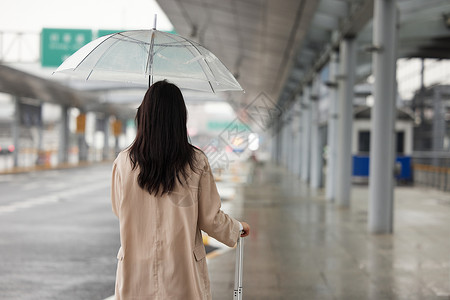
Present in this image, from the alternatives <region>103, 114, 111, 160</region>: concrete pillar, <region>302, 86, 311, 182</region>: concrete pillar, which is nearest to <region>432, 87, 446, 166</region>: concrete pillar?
<region>302, 86, 311, 182</region>: concrete pillar

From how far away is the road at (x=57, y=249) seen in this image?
548 centimetres

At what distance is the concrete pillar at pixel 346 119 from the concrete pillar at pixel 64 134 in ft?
94.4

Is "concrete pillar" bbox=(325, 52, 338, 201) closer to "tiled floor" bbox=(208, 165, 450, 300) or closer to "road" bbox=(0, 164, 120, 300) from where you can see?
"tiled floor" bbox=(208, 165, 450, 300)

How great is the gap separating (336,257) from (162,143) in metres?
5.23

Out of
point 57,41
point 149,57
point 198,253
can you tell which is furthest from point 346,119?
point 57,41

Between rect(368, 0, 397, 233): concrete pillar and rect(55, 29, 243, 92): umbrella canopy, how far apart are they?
655cm

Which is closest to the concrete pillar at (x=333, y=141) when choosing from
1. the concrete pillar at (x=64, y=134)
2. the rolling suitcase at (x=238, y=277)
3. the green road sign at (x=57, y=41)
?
the green road sign at (x=57, y=41)

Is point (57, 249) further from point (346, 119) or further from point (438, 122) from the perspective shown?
point (438, 122)

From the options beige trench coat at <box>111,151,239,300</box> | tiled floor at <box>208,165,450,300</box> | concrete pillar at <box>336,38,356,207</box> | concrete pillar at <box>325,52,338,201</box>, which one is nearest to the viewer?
beige trench coat at <box>111,151,239,300</box>

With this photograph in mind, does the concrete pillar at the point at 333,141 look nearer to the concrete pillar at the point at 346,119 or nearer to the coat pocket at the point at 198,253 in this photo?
the concrete pillar at the point at 346,119

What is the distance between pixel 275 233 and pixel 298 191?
9.04 metres

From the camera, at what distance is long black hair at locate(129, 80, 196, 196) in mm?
2459

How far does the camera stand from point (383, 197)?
924cm

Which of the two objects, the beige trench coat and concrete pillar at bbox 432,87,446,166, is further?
concrete pillar at bbox 432,87,446,166
